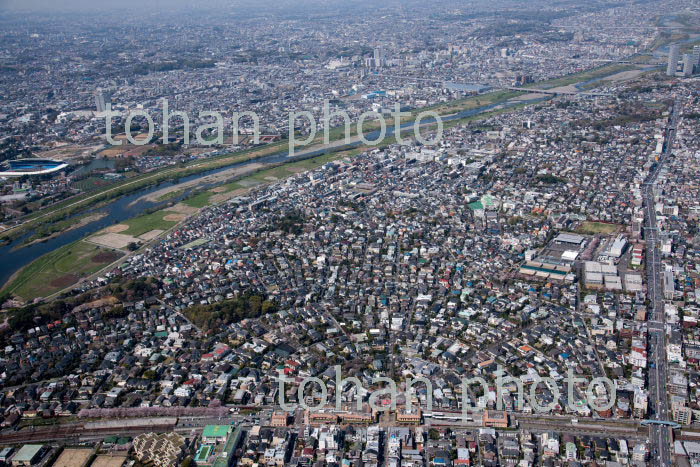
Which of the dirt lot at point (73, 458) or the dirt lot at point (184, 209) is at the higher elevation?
the dirt lot at point (184, 209)

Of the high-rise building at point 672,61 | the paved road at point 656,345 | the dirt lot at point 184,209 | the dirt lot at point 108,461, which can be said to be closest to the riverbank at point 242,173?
the dirt lot at point 184,209

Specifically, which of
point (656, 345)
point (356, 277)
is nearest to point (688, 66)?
point (656, 345)

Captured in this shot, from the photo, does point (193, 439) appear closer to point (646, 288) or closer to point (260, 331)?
point (260, 331)

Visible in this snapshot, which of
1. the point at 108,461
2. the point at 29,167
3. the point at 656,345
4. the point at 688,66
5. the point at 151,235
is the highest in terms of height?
the point at 688,66

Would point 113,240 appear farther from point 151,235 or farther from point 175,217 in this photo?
point 175,217

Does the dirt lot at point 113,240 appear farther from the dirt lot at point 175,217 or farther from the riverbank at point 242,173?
the dirt lot at point 175,217

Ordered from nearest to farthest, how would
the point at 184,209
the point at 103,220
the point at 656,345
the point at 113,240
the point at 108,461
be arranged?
1. the point at 108,461
2. the point at 656,345
3. the point at 113,240
4. the point at 103,220
5. the point at 184,209

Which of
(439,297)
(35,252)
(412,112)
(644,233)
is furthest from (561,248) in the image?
(412,112)
